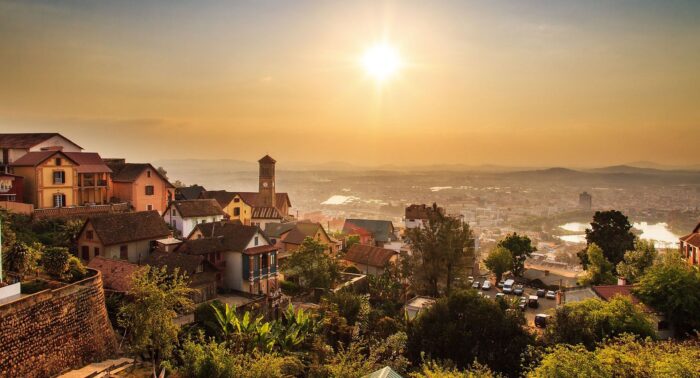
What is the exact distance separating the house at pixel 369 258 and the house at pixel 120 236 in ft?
73.9

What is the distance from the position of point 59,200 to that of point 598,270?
178 feet

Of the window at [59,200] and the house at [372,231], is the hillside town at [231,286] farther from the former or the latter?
the house at [372,231]

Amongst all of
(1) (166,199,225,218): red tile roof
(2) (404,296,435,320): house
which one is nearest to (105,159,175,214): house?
(1) (166,199,225,218): red tile roof

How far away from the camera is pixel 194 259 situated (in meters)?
33.8

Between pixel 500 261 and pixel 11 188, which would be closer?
pixel 11 188

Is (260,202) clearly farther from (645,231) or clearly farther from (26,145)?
(645,231)

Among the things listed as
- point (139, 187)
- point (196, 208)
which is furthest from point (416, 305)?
point (139, 187)

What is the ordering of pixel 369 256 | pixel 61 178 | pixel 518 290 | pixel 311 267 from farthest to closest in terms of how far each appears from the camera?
pixel 369 256, pixel 518 290, pixel 61 178, pixel 311 267

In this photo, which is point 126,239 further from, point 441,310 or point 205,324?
point 441,310

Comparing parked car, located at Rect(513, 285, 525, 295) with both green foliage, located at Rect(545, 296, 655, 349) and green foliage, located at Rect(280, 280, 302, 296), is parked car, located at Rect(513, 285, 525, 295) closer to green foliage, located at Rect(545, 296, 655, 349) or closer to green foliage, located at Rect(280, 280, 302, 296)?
green foliage, located at Rect(545, 296, 655, 349)

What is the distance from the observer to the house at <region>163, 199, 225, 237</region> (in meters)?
46.4

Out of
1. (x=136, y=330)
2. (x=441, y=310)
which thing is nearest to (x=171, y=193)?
(x=136, y=330)

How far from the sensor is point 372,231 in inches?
2950

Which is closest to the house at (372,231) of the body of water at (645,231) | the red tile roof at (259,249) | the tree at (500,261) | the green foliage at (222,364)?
the tree at (500,261)
